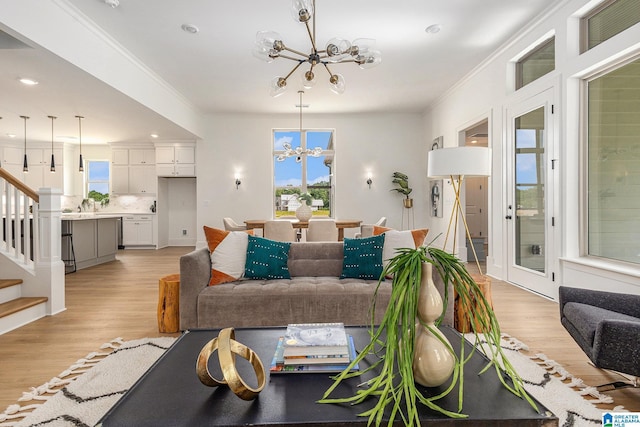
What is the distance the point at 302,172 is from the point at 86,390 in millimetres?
6759

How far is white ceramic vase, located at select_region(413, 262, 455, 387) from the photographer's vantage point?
110 cm

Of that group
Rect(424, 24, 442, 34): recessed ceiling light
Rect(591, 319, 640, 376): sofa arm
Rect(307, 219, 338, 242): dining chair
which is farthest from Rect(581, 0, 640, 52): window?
Rect(307, 219, 338, 242): dining chair

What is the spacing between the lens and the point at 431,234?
7.62 meters

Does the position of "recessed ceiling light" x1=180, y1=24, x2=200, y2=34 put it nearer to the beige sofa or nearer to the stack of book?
the beige sofa

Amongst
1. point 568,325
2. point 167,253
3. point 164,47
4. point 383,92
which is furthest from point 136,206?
point 568,325

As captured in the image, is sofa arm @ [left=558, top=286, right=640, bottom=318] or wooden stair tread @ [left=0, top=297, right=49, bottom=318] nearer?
sofa arm @ [left=558, top=286, right=640, bottom=318]

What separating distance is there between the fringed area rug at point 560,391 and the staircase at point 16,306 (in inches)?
141

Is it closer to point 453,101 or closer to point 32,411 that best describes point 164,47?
point 32,411

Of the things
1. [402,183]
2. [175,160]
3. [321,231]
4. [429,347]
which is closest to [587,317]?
[429,347]

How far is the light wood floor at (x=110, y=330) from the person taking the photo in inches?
82.7

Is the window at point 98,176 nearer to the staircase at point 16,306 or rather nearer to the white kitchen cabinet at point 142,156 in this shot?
the white kitchen cabinet at point 142,156

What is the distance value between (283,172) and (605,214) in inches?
244

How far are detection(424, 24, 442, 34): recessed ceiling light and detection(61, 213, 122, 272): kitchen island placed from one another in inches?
224

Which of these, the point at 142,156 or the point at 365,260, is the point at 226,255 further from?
the point at 142,156
